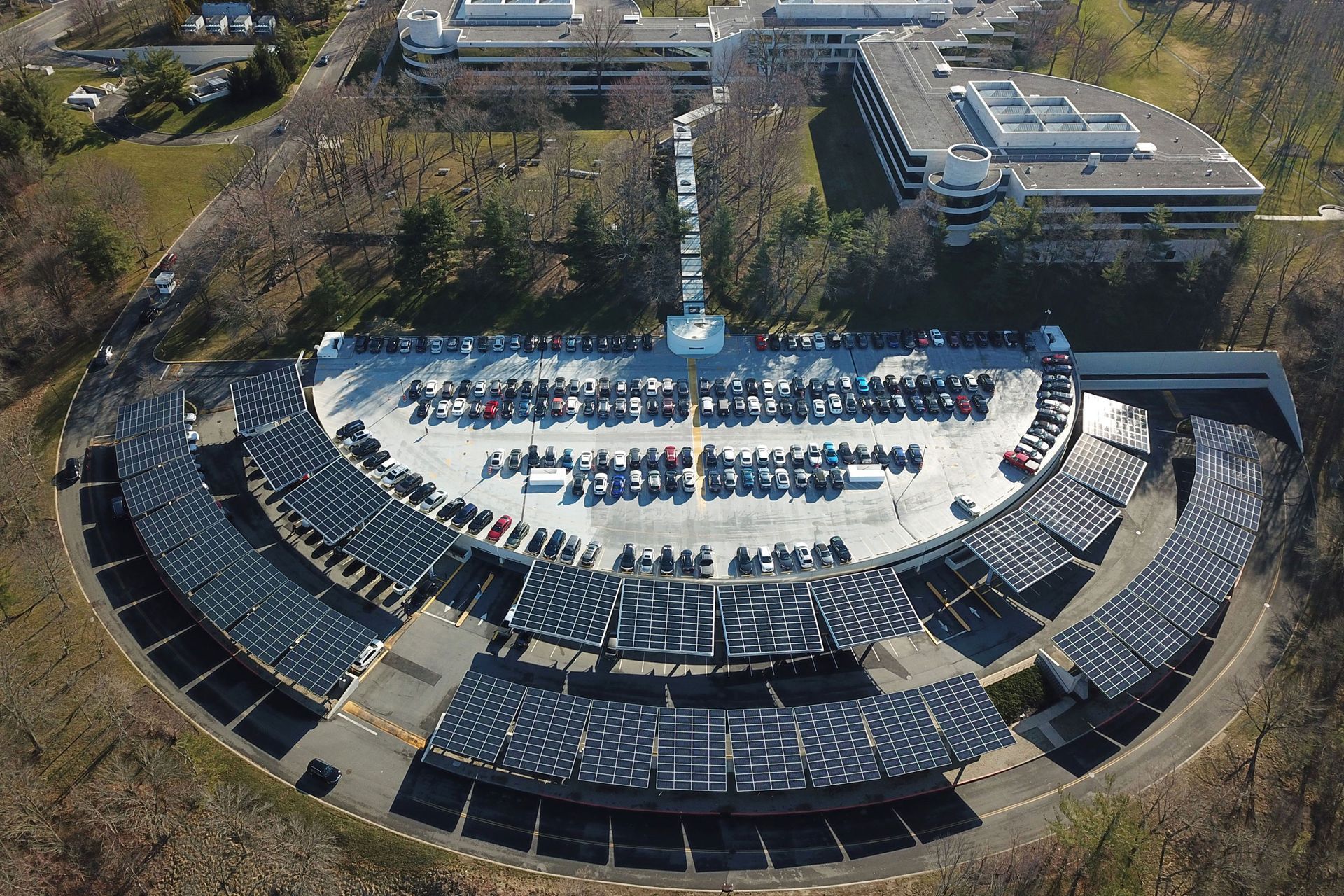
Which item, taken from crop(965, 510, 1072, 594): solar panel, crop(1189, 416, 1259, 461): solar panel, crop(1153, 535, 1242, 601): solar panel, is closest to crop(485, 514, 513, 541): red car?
crop(965, 510, 1072, 594): solar panel

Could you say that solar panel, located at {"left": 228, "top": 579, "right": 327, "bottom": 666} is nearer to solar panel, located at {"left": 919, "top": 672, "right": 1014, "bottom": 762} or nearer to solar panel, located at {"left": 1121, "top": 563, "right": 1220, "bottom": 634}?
solar panel, located at {"left": 919, "top": 672, "right": 1014, "bottom": 762}

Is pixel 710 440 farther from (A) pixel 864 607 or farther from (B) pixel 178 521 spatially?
(B) pixel 178 521

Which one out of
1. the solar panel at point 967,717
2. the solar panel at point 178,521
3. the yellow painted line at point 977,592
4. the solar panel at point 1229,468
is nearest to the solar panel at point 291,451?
the solar panel at point 178,521

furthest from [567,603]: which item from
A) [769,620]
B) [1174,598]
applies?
[1174,598]

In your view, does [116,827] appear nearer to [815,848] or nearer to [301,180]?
[815,848]

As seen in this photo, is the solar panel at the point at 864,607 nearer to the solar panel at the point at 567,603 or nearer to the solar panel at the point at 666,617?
the solar panel at the point at 666,617

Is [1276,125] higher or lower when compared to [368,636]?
higher

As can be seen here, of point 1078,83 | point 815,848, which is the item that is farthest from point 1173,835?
point 1078,83
